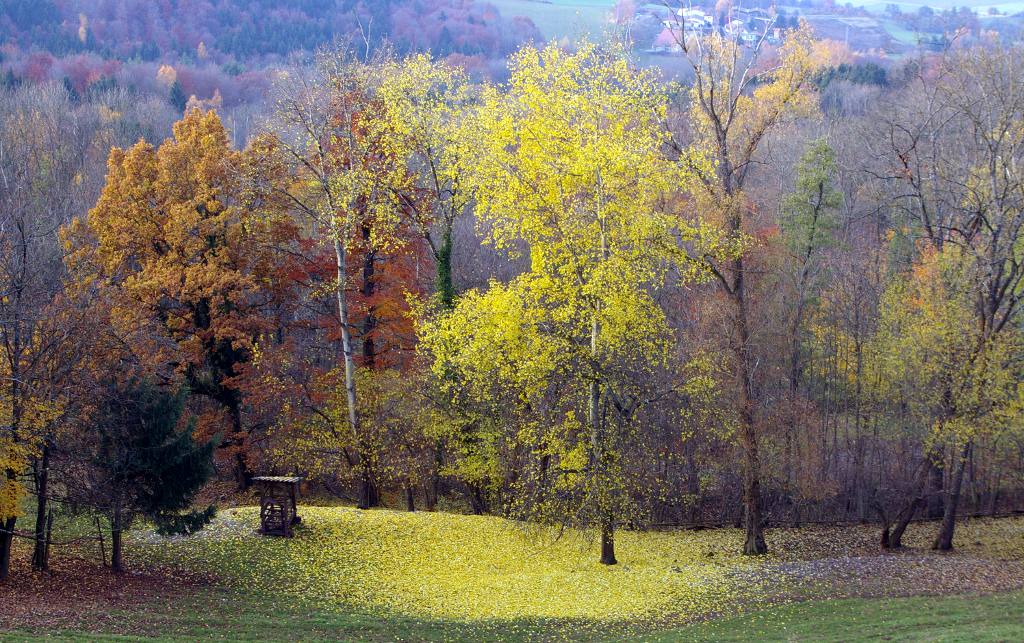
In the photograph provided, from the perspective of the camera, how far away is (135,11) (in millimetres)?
89938

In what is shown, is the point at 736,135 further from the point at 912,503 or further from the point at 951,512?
the point at 951,512

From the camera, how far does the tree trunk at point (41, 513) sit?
1981 cm

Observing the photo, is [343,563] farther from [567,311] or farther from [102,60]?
[102,60]

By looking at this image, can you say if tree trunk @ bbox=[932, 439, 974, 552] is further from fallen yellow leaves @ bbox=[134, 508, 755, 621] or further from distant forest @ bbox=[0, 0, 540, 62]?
distant forest @ bbox=[0, 0, 540, 62]

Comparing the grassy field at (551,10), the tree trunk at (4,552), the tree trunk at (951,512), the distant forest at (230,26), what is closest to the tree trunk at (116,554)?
the tree trunk at (4,552)

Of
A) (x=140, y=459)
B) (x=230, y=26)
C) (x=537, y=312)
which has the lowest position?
(x=140, y=459)

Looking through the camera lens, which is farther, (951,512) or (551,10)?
(551,10)

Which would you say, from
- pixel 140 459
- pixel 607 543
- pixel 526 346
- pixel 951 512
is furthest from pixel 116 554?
pixel 951 512

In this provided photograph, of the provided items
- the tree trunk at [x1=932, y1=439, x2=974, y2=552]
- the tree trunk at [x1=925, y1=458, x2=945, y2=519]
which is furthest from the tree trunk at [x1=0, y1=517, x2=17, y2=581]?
the tree trunk at [x1=925, y1=458, x2=945, y2=519]

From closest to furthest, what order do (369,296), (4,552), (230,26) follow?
(4,552)
(369,296)
(230,26)

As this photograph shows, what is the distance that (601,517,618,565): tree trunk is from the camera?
23.1m

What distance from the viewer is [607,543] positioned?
76.5 feet

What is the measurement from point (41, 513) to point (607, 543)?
13.5 metres

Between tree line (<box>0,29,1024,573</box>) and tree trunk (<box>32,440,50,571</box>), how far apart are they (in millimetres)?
101
